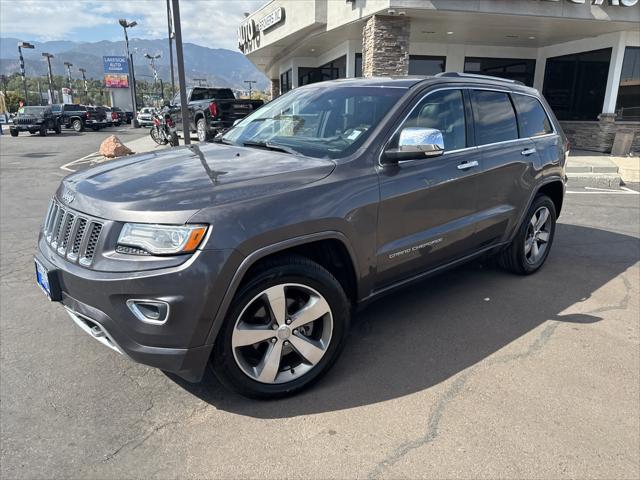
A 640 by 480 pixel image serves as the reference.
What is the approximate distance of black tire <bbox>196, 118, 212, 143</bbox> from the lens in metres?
16.3

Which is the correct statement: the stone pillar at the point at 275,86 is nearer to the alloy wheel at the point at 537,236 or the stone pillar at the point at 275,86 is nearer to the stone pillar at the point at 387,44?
the stone pillar at the point at 387,44

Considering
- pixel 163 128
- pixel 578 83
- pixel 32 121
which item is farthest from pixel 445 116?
pixel 32 121

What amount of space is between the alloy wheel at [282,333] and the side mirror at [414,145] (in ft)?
3.33

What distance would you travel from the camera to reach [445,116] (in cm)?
371

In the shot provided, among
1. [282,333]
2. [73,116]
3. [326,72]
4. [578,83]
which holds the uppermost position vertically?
[326,72]

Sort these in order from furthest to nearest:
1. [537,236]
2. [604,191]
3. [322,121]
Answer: [604,191] < [537,236] < [322,121]

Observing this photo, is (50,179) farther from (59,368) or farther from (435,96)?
(435,96)

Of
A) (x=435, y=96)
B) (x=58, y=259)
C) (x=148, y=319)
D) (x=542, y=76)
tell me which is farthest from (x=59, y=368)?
(x=542, y=76)

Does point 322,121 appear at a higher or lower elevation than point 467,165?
higher

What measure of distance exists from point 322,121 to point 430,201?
3.19 feet

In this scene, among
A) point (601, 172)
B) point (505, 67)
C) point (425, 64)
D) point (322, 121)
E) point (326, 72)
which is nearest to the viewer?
point (322, 121)

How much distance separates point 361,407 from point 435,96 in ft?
7.40

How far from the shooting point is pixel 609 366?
3295 millimetres

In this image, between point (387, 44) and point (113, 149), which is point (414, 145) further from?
point (113, 149)
